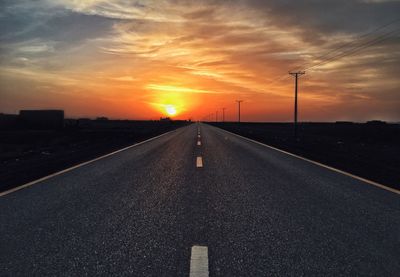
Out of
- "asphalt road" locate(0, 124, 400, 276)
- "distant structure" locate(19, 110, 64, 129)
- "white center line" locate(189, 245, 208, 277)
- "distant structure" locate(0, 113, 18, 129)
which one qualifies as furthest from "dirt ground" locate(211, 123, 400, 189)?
"distant structure" locate(0, 113, 18, 129)

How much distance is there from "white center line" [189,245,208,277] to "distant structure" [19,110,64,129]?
1806 inches

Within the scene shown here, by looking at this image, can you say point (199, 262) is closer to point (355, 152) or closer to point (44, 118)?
point (355, 152)

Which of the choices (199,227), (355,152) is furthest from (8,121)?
(199,227)

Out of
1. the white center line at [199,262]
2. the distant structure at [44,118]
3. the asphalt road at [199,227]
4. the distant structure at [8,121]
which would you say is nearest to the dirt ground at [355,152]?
the asphalt road at [199,227]

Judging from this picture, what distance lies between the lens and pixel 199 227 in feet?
15.4

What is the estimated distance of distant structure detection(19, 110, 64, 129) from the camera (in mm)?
45812

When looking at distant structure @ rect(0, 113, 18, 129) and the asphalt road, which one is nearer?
the asphalt road

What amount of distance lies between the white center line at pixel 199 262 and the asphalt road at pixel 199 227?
0.19 ft

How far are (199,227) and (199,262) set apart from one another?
120cm

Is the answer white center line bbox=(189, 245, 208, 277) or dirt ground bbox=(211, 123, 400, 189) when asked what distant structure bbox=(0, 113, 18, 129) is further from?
white center line bbox=(189, 245, 208, 277)

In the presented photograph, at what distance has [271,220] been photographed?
511 centimetres

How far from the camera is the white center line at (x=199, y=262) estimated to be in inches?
128

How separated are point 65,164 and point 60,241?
8.08m

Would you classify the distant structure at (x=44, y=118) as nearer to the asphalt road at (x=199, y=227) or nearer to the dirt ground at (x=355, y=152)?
the dirt ground at (x=355, y=152)
